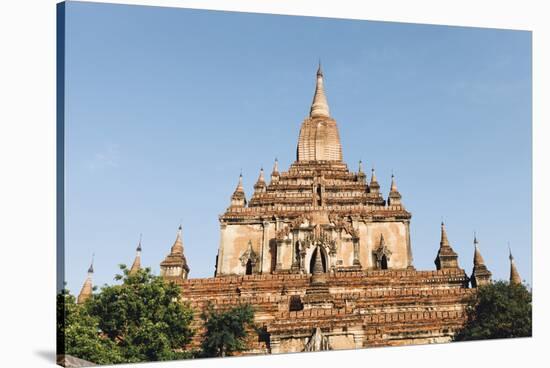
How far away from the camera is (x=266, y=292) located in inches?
961

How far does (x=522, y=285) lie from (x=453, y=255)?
11.4 m

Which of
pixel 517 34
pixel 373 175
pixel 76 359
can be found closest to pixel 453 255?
pixel 373 175

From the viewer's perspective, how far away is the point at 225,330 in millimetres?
17734

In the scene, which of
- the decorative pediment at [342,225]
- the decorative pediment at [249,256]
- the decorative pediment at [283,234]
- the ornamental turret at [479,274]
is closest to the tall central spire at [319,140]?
the decorative pediment at [342,225]

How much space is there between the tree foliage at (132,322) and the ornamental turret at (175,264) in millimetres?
11150

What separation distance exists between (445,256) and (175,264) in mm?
11342

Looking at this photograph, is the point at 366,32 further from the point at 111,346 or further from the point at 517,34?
the point at 111,346

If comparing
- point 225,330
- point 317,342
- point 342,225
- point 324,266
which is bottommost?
point 317,342

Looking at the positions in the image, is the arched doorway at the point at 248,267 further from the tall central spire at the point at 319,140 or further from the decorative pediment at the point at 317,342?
the decorative pediment at the point at 317,342

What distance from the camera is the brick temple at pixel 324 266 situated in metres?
18.8

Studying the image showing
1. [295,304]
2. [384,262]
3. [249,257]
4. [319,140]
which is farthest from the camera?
[319,140]

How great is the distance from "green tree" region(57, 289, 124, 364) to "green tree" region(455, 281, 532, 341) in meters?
9.00

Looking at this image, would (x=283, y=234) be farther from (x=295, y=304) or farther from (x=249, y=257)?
(x=295, y=304)

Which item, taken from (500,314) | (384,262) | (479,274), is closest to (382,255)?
(384,262)
